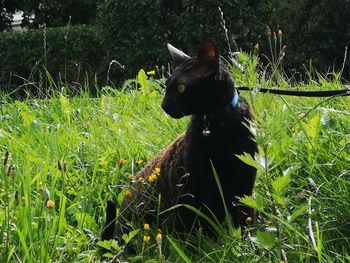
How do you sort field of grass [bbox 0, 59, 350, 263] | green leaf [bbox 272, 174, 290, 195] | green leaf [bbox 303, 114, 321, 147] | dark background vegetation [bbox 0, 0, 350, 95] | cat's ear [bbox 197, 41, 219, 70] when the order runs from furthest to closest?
dark background vegetation [bbox 0, 0, 350, 95]
green leaf [bbox 303, 114, 321, 147]
cat's ear [bbox 197, 41, 219, 70]
field of grass [bbox 0, 59, 350, 263]
green leaf [bbox 272, 174, 290, 195]

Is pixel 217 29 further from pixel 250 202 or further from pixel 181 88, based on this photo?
pixel 250 202

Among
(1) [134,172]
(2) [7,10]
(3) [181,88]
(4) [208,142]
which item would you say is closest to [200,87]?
(3) [181,88]

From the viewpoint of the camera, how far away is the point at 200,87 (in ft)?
8.63

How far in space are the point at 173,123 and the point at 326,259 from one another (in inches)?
71.6

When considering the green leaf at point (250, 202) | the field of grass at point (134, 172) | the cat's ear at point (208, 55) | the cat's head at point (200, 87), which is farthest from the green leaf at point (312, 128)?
the green leaf at point (250, 202)

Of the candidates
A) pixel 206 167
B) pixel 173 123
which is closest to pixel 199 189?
pixel 206 167

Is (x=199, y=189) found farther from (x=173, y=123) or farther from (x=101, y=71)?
(x=101, y=71)

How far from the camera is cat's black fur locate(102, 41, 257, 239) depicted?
8.57ft

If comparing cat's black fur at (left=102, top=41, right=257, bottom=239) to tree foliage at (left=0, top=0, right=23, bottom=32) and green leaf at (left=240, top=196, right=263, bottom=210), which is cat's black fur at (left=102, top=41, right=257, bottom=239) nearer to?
green leaf at (left=240, top=196, right=263, bottom=210)

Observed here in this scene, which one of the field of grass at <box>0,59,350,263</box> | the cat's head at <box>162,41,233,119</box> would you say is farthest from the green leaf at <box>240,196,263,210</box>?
the cat's head at <box>162,41,233,119</box>

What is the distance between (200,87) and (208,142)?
0.27 meters

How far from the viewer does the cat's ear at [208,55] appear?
99.8 inches

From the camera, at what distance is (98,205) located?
3.11m

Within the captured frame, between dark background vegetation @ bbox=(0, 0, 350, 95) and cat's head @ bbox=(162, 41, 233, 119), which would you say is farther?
dark background vegetation @ bbox=(0, 0, 350, 95)
